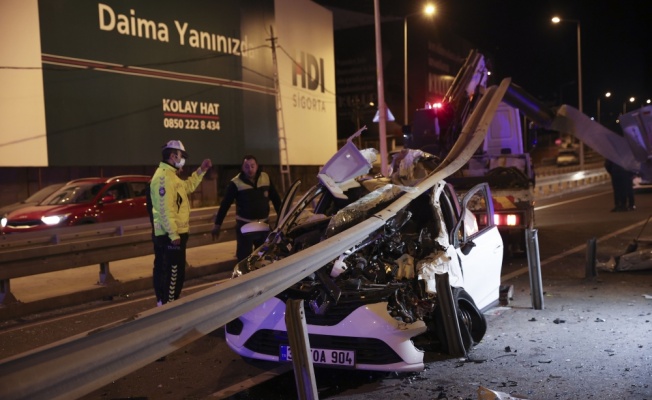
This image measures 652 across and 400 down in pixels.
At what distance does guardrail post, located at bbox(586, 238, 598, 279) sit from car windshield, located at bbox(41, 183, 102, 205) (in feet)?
35.5

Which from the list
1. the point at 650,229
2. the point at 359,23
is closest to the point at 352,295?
the point at 650,229

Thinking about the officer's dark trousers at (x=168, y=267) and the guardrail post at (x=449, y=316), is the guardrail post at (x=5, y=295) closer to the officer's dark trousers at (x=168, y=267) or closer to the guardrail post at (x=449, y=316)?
the officer's dark trousers at (x=168, y=267)

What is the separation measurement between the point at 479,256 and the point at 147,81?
2217cm

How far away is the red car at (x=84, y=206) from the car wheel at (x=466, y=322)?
1072 centimetres

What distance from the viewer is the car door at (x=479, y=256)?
21.1 feet

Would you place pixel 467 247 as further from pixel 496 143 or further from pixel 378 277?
pixel 496 143

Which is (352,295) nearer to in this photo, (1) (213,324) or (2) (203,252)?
(1) (213,324)

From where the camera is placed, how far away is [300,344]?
12.5 feet

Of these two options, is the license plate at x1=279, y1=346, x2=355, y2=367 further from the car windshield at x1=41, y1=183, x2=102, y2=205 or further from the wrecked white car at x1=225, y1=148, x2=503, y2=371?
the car windshield at x1=41, y1=183, x2=102, y2=205

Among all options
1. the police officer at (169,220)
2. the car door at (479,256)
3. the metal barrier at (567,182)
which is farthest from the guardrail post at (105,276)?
the metal barrier at (567,182)

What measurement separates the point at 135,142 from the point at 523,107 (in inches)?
733

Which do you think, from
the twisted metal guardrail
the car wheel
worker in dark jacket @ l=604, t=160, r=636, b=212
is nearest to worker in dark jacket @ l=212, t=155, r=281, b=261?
the car wheel

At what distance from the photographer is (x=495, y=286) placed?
24.2 feet

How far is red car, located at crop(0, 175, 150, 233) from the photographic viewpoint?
14.7 meters
